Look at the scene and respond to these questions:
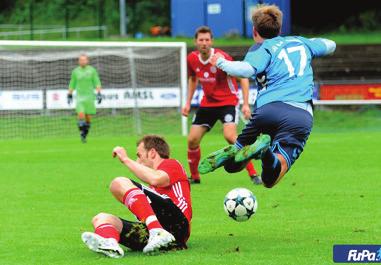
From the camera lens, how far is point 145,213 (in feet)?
27.2

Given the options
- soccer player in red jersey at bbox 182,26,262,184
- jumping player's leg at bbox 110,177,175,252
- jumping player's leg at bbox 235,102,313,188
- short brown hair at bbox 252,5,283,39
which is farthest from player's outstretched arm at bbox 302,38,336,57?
soccer player in red jersey at bbox 182,26,262,184

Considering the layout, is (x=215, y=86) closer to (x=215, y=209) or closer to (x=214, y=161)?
(x=215, y=209)

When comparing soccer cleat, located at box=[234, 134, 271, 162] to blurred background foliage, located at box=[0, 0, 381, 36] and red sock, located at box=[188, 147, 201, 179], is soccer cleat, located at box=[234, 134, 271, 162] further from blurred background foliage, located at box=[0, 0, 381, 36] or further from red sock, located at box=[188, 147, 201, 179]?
blurred background foliage, located at box=[0, 0, 381, 36]

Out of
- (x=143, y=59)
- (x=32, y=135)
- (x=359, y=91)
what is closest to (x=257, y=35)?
(x=32, y=135)

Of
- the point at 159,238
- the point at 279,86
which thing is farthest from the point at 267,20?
the point at 159,238

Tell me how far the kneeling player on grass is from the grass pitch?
0.47 ft

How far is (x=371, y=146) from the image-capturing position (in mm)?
21438

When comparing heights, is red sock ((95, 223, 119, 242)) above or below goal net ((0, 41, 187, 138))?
above

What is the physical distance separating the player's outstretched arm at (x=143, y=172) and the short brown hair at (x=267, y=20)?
177 centimetres

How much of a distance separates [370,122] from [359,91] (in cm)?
112

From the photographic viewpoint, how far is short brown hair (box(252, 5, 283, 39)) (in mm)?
9156

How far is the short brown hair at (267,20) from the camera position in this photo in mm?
9156

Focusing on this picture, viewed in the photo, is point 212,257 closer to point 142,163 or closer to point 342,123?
point 142,163

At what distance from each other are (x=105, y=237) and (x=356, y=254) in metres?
2.10
